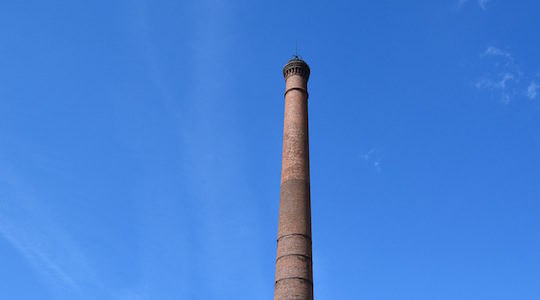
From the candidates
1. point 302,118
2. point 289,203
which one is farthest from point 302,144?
point 289,203

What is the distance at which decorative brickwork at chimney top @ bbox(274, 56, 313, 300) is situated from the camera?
15.7 m

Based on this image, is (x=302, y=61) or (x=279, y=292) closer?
(x=279, y=292)

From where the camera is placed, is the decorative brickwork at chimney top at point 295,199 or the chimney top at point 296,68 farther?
the chimney top at point 296,68

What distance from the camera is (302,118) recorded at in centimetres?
1947

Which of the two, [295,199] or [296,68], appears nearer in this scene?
[295,199]

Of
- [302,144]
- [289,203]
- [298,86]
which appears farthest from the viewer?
[298,86]

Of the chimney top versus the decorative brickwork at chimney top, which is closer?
the decorative brickwork at chimney top

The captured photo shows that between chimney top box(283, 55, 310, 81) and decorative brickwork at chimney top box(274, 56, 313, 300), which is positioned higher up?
chimney top box(283, 55, 310, 81)

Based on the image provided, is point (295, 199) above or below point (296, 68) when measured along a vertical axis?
below

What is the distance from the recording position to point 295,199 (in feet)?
56.3

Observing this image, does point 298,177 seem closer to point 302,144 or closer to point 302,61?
point 302,144

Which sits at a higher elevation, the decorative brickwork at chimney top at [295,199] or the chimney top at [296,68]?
the chimney top at [296,68]

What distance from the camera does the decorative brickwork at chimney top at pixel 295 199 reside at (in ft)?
51.4

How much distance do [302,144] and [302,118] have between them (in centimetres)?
121
